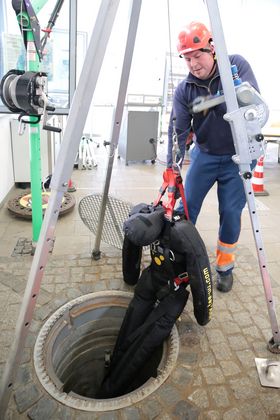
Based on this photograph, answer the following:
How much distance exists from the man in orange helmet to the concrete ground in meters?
0.34

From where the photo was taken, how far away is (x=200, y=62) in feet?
5.52

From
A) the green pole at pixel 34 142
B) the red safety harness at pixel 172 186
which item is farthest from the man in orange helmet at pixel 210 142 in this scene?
the green pole at pixel 34 142

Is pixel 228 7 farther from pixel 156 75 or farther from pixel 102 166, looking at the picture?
pixel 102 166

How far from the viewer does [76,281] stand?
A: 2.22 meters

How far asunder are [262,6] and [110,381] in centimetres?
865

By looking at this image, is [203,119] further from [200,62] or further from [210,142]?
[200,62]

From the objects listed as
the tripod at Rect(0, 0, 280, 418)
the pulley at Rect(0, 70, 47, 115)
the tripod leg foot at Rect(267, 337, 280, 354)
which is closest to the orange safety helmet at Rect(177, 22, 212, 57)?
the tripod at Rect(0, 0, 280, 418)

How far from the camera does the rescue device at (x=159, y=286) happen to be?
1.54m

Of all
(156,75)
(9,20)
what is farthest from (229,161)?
(156,75)

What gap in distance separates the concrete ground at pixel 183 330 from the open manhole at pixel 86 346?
5 cm

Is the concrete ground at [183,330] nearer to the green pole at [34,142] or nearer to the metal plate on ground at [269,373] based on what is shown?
A: the metal plate on ground at [269,373]

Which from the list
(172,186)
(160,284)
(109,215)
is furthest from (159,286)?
(109,215)

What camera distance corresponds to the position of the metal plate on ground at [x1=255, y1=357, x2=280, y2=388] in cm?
153

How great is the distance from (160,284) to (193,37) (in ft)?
4.35
